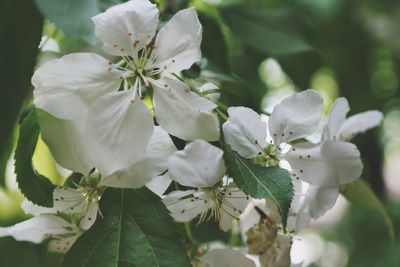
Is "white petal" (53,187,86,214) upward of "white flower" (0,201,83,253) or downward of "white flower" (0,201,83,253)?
upward

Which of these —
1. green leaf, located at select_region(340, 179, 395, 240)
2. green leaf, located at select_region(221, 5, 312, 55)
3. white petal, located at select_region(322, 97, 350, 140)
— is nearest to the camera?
white petal, located at select_region(322, 97, 350, 140)

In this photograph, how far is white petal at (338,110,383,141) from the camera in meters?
0.61

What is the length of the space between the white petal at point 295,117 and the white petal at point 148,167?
111mm

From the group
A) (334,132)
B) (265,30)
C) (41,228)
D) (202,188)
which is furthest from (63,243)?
(265,30)

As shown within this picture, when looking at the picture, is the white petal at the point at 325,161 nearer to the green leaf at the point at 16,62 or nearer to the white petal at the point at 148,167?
the white petal at the point at 148,167

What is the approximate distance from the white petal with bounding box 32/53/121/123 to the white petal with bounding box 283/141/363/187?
0.17 metres

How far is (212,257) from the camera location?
20.7 inches

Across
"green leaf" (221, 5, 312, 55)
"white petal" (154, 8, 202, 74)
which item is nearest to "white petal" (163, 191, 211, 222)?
"white petal" (154, 8, 202, 74)

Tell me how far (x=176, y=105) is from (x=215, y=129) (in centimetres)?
4

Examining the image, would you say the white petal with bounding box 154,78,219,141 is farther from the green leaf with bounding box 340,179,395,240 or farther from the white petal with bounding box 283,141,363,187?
the green leaf with bounding box 340,179,395,240

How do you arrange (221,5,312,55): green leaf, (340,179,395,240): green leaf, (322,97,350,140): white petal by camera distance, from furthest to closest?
(221,5,312,55): green leaf → (340,179,395,240): green leaf → (322,97,350,140): white petal

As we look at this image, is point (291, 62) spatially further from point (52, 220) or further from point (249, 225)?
point (52, 220)

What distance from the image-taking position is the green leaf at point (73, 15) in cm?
48

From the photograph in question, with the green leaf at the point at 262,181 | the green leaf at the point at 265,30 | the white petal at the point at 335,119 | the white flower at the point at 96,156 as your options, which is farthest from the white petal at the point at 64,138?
the green leaf at the point at 265,30
